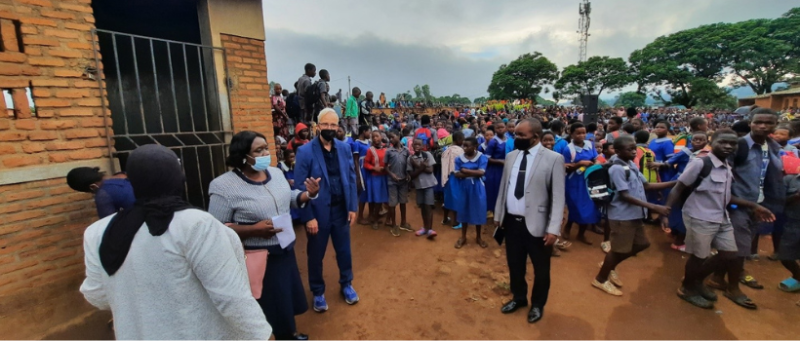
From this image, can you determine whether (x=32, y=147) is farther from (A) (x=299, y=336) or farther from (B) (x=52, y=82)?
(A) (x=299, y=336)

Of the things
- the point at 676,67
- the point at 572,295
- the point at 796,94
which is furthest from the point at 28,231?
the point at 676,67

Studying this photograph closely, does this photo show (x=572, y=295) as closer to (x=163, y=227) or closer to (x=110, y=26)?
(x=163, y=227)

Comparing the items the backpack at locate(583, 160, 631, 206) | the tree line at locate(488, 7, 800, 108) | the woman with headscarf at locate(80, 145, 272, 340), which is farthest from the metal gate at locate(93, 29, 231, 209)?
the tree line at locate(488, 7, 800, 108)

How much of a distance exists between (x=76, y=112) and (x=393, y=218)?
4.19 metres

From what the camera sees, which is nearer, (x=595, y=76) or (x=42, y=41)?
(x=42, y=41)

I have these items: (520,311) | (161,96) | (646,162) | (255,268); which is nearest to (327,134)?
(255,268)

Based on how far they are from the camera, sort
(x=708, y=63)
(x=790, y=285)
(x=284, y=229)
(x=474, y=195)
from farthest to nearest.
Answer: (x=708, y=63) < (x=474, y=195) < (x=790, y=285) < (x=284, y=229)

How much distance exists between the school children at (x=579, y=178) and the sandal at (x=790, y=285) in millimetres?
1871

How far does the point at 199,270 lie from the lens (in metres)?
1.30

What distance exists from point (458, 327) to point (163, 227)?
8.74 feet

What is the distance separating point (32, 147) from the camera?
120 inches

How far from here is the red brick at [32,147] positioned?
3014 millimetres

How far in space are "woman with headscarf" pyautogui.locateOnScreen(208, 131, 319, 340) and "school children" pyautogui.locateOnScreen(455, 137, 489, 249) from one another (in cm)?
272

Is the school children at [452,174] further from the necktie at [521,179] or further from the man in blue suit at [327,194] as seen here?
the man in blue suit at [327,194]
